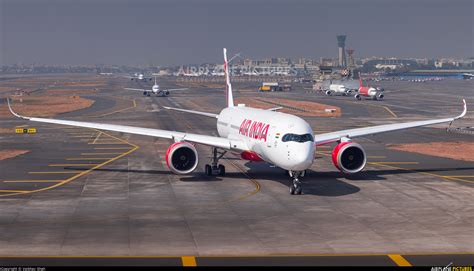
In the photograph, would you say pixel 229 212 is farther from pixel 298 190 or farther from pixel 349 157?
pixel 349 157

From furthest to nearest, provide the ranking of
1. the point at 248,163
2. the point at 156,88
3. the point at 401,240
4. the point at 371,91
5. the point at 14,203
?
the point at 156,88
the point at 371,91
the point at 248,163
the point at 14,203
the point at 401,240

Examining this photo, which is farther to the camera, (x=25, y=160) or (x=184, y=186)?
(x=25, y=160)

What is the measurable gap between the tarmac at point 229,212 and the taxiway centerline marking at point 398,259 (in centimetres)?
8

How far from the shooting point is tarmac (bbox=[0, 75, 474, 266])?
29.6 meters

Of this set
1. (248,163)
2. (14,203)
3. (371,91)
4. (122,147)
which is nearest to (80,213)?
(14,203)

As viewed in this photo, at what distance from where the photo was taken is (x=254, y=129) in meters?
48.8

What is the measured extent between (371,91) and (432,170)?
121452 millimetres

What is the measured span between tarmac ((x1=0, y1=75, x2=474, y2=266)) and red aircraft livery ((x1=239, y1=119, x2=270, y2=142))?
135 inches

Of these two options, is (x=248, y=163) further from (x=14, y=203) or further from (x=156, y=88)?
(x=156, y=88)

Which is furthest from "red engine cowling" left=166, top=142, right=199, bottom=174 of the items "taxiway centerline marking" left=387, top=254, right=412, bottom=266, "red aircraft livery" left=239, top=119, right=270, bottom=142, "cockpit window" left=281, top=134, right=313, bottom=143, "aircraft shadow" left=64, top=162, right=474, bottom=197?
"taxiway centerline marking" left=387, top=254, right=412, bottom=266

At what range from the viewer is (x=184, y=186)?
47781mm

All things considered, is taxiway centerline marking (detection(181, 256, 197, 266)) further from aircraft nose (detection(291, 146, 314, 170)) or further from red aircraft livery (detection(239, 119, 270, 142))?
red aircraft livery (detection(239, 119, 270, 142))

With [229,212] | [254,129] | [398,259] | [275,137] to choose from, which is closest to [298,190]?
[275,137]

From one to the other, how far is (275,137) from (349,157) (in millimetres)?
7535
